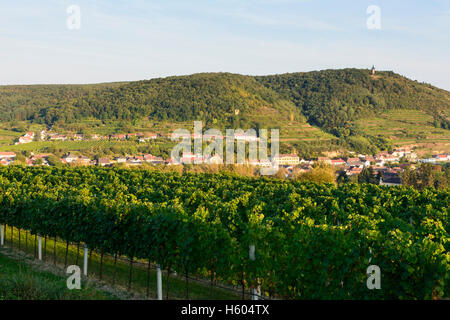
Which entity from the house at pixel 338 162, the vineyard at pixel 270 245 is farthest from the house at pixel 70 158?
the vineyard at pixel 270 245

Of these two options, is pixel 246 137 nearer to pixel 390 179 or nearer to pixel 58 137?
pixel 390 179

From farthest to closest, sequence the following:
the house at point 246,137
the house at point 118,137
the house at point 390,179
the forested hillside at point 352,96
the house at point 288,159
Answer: the forested hillside at point 352,96 → the house at point 118,137 → the house at point 246,137 → the house at point 288,159 → the house at point 390,179

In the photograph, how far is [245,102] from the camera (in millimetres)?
121812

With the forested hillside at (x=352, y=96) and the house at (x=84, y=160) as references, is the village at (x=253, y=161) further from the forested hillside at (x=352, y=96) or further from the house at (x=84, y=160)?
the forested hillside at (x=352, y=96)

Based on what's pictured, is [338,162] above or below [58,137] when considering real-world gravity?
below

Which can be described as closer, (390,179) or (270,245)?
(270,245)

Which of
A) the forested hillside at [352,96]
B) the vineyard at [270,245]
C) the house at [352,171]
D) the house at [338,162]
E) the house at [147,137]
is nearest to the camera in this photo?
the vineyard at [270,245]

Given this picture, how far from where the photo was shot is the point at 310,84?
150m

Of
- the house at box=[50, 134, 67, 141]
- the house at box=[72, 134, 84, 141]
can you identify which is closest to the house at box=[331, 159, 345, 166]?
the house at box=[72, 134, 84, 141]

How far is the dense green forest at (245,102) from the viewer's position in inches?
4619

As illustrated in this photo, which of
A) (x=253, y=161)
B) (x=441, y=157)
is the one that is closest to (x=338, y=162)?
(x=253, y=161)

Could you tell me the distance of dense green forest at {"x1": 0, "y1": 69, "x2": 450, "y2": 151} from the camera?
117 metres

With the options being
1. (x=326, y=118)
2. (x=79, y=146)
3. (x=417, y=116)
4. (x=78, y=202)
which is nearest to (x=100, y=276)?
(x=78, y=202)

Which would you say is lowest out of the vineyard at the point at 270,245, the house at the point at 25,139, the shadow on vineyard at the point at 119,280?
the shadow on vineyard at the point at 119,280
